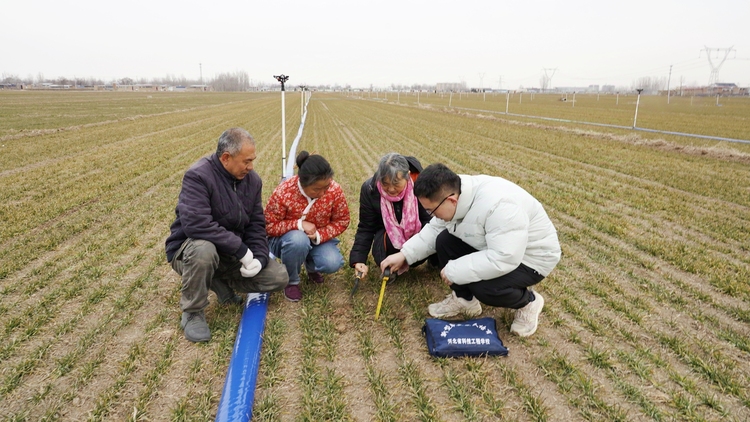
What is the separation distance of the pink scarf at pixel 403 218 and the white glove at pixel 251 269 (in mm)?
1182

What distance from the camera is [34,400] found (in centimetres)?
252

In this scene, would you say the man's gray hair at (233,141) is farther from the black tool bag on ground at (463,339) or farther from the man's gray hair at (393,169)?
the black tool bag on ground at (463,339)

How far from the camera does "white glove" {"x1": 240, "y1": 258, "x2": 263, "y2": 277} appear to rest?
10.6ft

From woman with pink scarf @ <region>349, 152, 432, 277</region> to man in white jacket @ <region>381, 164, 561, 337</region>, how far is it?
363mm

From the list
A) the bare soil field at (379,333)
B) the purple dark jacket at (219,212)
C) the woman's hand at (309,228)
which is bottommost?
the bare soil field at (379,333)

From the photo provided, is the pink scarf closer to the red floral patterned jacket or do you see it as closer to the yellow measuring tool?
the yellow measuring tool

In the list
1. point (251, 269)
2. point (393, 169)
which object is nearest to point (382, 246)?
point (393, 169)

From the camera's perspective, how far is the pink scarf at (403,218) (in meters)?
3.64

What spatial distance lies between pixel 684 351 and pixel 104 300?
186 inches

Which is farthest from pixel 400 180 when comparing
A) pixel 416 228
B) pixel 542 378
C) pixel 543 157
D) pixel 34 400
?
pixel 543 157

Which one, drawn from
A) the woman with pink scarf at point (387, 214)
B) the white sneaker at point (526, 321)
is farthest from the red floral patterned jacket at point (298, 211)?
the white sneaker at point (526, 321)

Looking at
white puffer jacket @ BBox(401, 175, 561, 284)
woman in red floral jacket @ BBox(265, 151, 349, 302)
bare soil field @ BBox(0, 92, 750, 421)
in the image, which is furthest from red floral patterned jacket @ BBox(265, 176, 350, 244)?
white puffer jacket @ BBox(401, 175, 561, 284)

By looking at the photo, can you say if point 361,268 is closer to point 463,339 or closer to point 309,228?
point 309,228

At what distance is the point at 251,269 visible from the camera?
3234 millimetres
